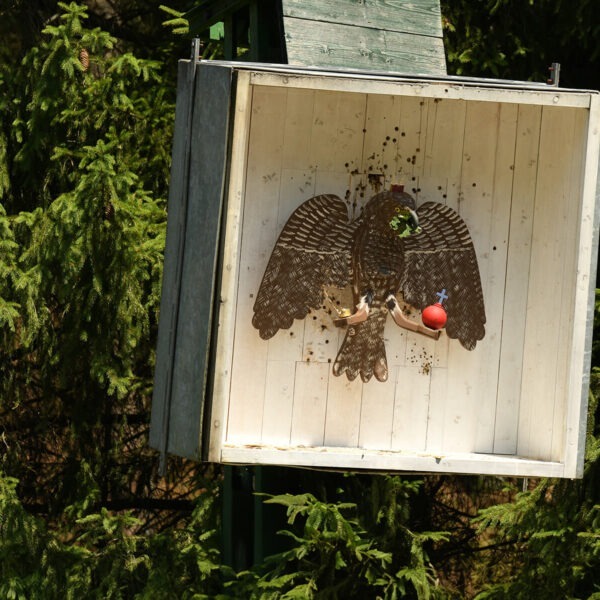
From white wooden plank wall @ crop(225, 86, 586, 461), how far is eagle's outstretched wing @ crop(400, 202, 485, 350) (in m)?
0.05

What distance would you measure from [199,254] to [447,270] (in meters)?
0.78

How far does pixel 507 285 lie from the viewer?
12.9ft

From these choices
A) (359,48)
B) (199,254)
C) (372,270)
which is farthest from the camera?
(359,48)

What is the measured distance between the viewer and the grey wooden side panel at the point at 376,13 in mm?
3980

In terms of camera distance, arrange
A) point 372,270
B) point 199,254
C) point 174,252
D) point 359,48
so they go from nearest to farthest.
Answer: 1. point 199,254
2. point 174,252
3. point 372,270
4. point 359,48

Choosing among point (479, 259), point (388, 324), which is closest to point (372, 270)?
point (388, 324)

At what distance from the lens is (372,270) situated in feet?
12.6

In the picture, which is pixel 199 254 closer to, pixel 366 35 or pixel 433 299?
pixel 433 299

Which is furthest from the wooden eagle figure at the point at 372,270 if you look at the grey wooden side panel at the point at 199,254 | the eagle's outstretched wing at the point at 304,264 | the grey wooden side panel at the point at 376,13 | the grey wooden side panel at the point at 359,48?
the grey wooden side panel at the point at 376,13

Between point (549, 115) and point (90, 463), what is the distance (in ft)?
9.16

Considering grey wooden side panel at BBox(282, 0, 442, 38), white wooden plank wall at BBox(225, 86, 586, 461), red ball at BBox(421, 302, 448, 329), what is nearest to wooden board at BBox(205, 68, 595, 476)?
white wooden plank wall at BBox(225, 86, 586, 461)

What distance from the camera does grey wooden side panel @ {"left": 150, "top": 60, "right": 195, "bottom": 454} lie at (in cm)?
364

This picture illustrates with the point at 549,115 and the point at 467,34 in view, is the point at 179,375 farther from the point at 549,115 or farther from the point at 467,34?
the point at 467,34

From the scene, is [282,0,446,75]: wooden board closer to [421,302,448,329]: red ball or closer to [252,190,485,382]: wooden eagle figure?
[252,190,485,382]: wooden eagle figure
